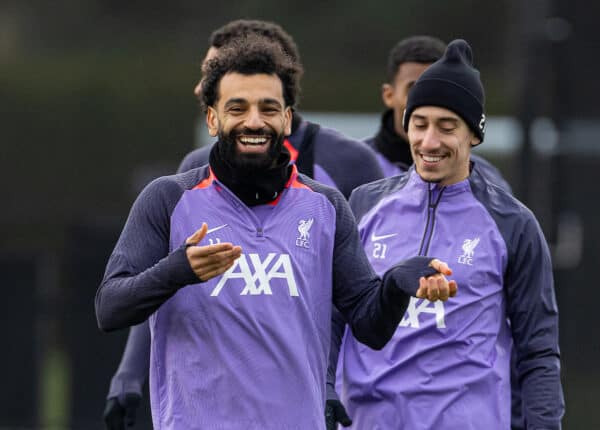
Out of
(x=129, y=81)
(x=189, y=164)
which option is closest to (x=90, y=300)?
Result: (x=189, y=164)

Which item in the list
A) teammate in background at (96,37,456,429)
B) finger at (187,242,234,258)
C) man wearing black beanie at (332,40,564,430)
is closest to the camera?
finger at (187,242,234,258)

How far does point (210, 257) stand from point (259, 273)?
302 millimetres

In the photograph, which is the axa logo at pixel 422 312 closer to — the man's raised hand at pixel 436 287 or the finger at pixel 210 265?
the man's raised hand at pixel 436 287

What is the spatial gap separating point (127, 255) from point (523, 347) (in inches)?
56.4

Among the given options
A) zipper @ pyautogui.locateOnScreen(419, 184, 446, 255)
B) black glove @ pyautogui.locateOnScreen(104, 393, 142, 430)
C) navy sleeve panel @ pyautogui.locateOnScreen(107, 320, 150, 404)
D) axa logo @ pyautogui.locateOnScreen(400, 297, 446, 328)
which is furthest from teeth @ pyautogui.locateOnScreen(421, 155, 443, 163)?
black glove @ pyautogui.locateOnScreen(104, 393, 142, 430)

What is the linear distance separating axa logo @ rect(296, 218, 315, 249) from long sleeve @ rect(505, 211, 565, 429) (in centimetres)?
85

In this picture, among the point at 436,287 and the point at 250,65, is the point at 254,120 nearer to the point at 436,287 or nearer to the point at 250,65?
the point at 250,65

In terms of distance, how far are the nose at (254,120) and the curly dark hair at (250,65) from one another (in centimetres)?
13

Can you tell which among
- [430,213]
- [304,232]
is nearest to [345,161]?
[430,213]

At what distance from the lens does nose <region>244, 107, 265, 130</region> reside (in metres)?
4.23

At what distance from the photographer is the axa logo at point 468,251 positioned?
482 cm

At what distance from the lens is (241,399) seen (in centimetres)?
412

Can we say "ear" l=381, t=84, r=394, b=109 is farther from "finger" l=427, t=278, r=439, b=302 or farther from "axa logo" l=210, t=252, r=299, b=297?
"finger" l=427, t=278, r=439, b=302

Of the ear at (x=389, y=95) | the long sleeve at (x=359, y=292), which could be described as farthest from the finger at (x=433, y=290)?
the ear at (x=389, y=95)
